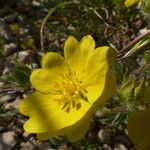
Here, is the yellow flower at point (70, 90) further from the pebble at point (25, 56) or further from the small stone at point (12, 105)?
the pebble at point (25, 56)

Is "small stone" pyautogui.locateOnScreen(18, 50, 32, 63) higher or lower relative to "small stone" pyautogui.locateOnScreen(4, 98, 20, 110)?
higher

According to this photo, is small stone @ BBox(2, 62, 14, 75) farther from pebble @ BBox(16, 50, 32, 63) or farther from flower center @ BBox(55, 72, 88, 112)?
flower center @ BBox(55, 72, 88, 112)

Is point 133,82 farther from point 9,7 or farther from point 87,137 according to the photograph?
point 9,7

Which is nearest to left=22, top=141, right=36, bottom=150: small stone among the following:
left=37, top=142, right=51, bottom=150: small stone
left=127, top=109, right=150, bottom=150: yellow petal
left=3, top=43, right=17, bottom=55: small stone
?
left=37, top=142, right=51, bottom=150: small stone

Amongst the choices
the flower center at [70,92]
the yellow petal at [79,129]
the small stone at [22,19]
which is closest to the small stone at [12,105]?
the small stone at [22,19]

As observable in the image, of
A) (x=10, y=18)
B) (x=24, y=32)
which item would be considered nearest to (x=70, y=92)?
(x=24, y=32)

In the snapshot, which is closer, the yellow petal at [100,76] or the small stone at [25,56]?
the yellow petal at [100,76]

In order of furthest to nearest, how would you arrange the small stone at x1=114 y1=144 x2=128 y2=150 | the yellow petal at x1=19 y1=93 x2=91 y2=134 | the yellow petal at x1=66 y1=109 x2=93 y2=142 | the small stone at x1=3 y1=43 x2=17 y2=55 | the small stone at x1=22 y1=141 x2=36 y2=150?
the small stone at x1=3 y1=43 x2=17 y2=55
the small stone at x1=22 y1=141 x2=36 y2=150
the small stone at x1=114 y1=144 x2=128 y2=150
the yellow petal at x1=19 y1=93 x2=91 y2=134
the yellow petal at x1=66 y1=109 x2=93 y2=142
